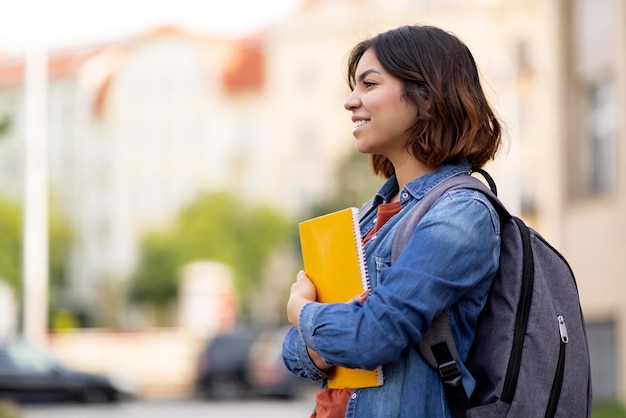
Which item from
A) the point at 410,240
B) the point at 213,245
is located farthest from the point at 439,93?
the point at 213,245

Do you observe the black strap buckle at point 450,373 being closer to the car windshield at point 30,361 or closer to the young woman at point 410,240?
the young woman at point 410,240

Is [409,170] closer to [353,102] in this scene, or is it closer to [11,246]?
[353,102]

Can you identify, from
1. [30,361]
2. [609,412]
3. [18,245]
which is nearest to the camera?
[609,412]

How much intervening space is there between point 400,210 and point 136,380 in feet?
120

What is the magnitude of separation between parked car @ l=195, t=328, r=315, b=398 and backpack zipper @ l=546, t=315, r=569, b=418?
72.6 feet

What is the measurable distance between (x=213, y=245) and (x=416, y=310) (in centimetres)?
5869

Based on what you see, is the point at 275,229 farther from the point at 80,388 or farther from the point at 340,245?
the point at 340,245

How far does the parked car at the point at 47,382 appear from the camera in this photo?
70.4 feet

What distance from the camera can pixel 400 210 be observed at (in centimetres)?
266

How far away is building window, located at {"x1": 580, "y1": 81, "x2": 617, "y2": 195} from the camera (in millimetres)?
17000

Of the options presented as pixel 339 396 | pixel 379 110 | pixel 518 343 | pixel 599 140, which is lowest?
pixel 339 396

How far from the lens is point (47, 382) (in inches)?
848

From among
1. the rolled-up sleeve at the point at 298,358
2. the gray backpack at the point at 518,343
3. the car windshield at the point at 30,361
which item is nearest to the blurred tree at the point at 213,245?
the car windshield at the point at 30,361

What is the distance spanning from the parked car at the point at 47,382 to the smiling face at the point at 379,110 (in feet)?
64.0
